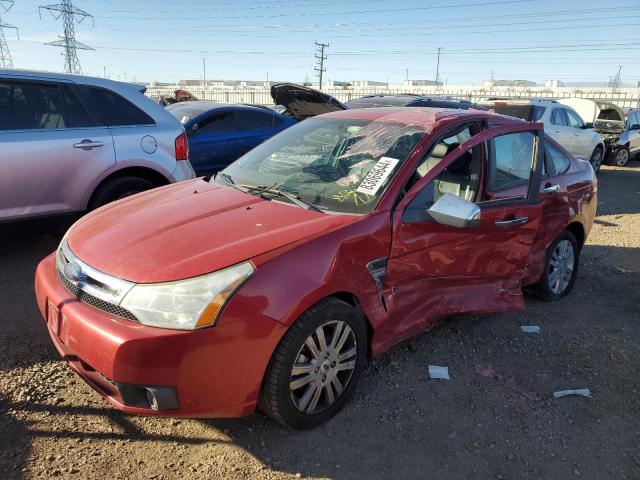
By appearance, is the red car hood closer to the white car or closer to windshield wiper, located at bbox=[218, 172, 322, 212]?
windshield wiper, located at bbox=[218, 172, 322, 212]

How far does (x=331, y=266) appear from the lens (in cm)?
249

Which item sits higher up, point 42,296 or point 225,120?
point 225,120

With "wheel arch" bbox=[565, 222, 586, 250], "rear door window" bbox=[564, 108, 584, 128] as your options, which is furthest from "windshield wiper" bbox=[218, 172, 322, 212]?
"rear door window" bbox=[564, 108, 584, 128]

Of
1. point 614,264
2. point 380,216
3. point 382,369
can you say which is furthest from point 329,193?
point 614,264

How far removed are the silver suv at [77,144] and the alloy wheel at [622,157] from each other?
45.3 ft

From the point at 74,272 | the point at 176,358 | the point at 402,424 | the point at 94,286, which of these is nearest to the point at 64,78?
the point at 74,272

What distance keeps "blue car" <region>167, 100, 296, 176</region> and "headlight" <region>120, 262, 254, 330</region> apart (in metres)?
5.46

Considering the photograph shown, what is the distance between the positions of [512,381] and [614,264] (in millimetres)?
3242

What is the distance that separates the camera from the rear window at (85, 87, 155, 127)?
15.5 ft

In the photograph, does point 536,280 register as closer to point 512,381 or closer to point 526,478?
point 512,381

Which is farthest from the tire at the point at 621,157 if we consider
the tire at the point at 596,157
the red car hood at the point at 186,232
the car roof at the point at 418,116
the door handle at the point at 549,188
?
the red car hood at the point at 186,232

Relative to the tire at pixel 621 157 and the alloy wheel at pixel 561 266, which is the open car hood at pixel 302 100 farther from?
the tire at pixel 621 157

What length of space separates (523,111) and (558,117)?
1224mm

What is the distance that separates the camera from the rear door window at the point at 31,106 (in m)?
4.27
